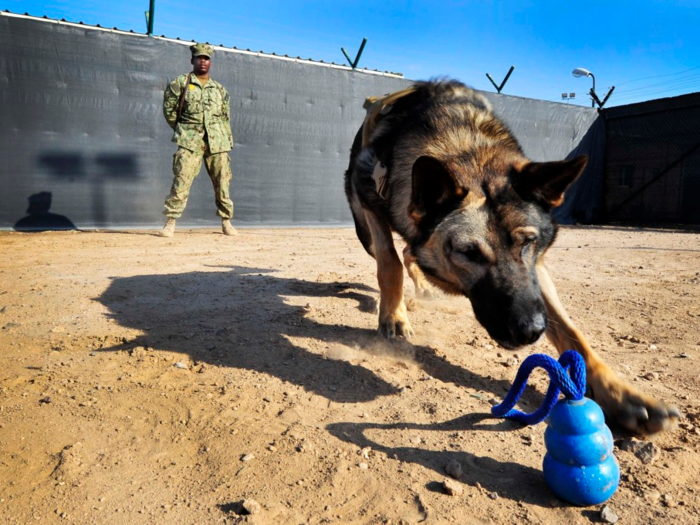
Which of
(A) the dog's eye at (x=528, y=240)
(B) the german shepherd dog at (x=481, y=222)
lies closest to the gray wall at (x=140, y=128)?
(B) the german shepherd dog at (x=481, y=222)

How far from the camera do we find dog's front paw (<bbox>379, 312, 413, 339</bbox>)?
9.71ft

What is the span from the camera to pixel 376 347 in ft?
9.14

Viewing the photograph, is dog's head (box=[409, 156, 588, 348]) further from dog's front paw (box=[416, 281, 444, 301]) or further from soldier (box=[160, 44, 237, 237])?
soldier (box=[160, 44, 237, 237])

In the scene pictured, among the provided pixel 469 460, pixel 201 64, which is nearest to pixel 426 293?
pixel 469 460

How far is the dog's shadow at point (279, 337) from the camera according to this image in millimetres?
1893

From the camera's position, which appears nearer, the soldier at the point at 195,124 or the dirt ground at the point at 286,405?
the dirt ground at the point at 286,405

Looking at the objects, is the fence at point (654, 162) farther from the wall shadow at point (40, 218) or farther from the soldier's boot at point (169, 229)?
the wall shadow at point (40, 218)

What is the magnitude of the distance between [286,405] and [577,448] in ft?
3.57

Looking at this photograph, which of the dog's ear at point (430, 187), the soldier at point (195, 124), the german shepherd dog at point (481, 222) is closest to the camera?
the german shepherd dog at point (481, 222)

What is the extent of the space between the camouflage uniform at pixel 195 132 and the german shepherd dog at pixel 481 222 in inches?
202

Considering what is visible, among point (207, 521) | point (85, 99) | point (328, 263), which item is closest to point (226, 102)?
point (85, 99)

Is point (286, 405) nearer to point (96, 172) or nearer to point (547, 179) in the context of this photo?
point (547, 179)

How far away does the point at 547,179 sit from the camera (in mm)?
2191

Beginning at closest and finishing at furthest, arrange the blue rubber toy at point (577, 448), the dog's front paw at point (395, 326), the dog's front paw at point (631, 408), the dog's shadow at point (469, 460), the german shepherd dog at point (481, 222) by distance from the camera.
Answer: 1. the blue rubber toy at point (577, 448)
2. the dog's shadow at point (469, 460)
3. the dog's front paw at point (631, 408)
4. the german shepherd dog at point (481, 222)
5. the dog's front paw at point (395, 326)
